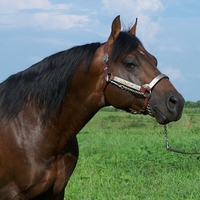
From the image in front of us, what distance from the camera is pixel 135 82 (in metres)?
3.65

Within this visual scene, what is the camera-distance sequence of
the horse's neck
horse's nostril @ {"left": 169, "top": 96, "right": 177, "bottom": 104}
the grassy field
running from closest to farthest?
1. horse's nostril @ {"left": 169, "top": 96, "right": 177, "bottom": 104}
2. the horse's neck
3. the grassy field

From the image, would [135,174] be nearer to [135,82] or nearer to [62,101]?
[62,101]

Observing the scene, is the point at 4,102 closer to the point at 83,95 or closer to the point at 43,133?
the point at 43,133

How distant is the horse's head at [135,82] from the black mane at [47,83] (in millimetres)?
230

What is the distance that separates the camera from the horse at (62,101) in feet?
12.0

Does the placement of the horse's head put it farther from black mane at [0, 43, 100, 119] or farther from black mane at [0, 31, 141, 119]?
black mane at [0, 43, 100, 119]

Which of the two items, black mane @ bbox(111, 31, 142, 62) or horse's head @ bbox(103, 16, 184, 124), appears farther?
black mane @ bbox(111, 31, 142, 62)

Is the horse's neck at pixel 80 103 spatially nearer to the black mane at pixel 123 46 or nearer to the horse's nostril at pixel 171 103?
the black mane at pixel 123 46

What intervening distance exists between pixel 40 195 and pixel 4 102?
0.86m

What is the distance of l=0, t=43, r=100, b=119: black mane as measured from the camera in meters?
3.84

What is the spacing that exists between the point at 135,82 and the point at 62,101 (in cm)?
65

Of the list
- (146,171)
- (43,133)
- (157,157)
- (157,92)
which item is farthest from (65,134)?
(157,157)

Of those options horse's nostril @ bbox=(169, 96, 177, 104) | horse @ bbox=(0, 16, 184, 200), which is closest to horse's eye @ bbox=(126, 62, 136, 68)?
horse @ bbox=(0, 16, 184, 200)

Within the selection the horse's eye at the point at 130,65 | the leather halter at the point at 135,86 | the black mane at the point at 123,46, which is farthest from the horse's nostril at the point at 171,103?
the black mane at the point at 123,46
